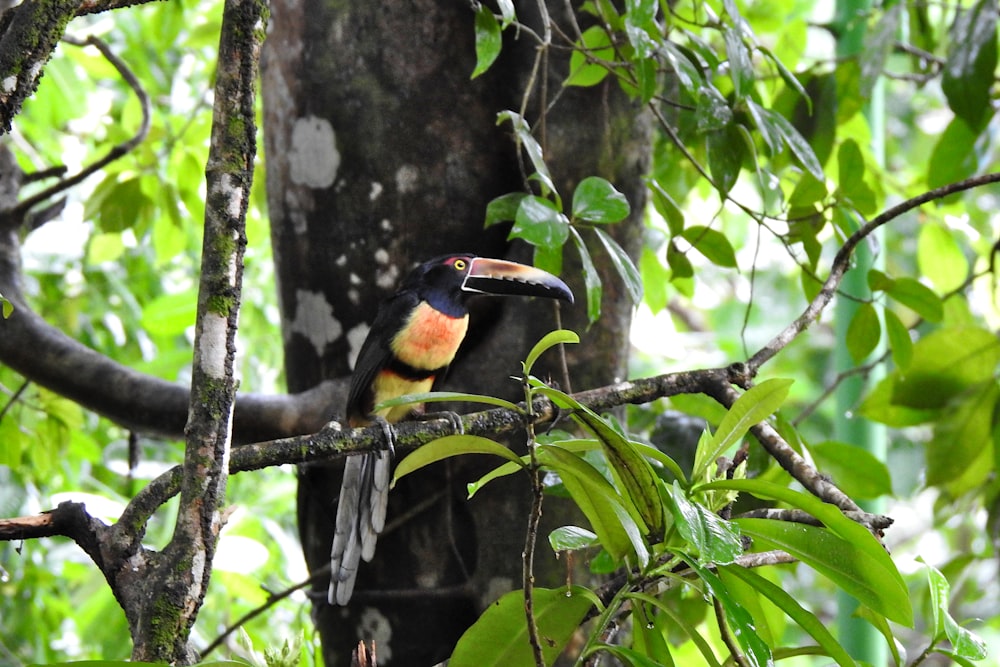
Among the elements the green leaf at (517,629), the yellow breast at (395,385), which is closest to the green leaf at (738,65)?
the green leaf at (517,629)

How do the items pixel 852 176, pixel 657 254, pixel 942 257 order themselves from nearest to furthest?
pixel 852 176 → pixel 942 257 → pixel 657 254

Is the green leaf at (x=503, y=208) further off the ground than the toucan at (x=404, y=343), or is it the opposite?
the green leaf at (x=503, y=208)

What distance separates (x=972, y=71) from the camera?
1712 mm

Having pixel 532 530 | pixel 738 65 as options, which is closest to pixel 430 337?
pixel 738 65

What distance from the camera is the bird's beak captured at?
1.43 meters

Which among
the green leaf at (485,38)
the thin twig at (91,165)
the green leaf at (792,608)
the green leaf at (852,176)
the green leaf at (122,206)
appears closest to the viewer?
the green leaf at (792,608)

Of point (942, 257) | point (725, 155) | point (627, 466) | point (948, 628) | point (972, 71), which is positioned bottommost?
point (948, 628)

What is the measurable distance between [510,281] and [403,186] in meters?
0.26

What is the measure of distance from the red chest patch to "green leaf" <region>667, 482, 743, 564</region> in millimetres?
883

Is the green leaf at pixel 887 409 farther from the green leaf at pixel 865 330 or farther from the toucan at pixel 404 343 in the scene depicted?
the toucan at pixel 404 343

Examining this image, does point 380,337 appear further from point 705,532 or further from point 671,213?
point 705,532

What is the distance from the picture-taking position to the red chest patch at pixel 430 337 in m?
1.65

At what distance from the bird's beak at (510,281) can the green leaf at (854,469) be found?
0.51 meters

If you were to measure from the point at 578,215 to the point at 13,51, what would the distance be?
66 centimetres
